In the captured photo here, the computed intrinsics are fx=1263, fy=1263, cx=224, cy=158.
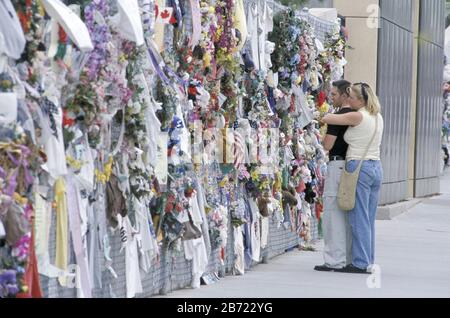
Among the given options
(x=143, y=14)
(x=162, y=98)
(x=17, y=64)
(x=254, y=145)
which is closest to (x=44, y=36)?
(x=17, y=64)

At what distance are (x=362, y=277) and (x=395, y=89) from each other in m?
9.36

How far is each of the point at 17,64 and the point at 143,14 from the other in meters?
1.89

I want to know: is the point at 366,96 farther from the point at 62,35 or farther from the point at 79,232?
the point at 62,35

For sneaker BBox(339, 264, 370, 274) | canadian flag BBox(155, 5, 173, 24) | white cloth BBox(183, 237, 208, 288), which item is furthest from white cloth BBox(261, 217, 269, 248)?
canadian flag BBox(155, 5, 173, 24)

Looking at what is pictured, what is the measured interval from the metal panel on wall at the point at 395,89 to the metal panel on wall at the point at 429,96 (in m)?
1.45

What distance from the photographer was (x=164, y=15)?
868 centimetres

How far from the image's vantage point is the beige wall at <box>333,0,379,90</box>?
17.9 metres

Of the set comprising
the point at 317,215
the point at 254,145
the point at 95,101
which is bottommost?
the point at 317,215

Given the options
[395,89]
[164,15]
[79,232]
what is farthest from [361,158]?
[395,89]

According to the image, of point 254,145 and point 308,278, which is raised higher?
point 254,145

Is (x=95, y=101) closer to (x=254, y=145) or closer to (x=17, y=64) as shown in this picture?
(x=17, y=64)

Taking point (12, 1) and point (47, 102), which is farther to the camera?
point (47, 102)

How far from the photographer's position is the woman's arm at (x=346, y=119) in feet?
36.0
